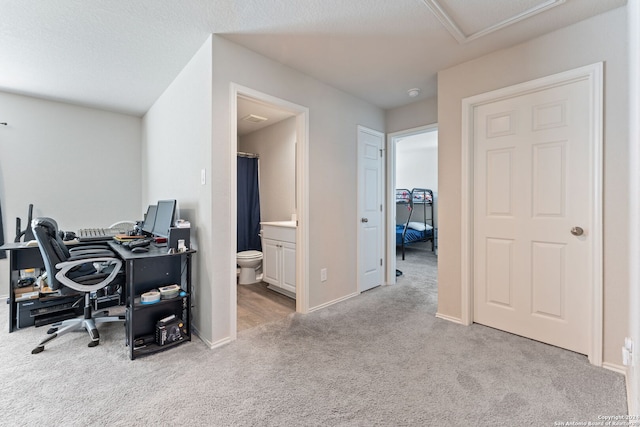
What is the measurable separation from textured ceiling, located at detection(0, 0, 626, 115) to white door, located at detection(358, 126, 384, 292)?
31.0 inches

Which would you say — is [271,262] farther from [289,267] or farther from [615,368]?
[615,368]

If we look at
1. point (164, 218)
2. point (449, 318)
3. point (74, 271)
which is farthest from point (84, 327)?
point (449, 318)

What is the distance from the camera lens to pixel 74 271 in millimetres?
2268

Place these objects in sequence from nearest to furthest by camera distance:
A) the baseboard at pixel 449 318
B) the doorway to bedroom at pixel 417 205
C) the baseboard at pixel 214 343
Answer: the baseboard at pixel 214 343, the baseboard at pixel 449 318, the doorway to bedroom at pixel 417 205

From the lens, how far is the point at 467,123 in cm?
247

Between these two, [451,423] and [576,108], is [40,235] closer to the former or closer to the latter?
[451,423]

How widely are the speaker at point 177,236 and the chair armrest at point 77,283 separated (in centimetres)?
45

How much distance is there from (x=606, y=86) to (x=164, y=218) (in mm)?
3532

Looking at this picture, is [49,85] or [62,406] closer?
[62,406]

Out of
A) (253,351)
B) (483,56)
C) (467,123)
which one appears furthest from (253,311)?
(483,56)

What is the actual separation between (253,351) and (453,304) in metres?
1.83

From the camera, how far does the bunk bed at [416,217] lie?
19.8 feet

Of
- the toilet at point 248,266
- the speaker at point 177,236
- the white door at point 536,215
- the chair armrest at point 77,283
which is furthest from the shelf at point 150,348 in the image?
the white door at point 536,215

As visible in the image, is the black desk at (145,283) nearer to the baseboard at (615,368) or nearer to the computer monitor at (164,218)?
the computer monitor at (164,218)
